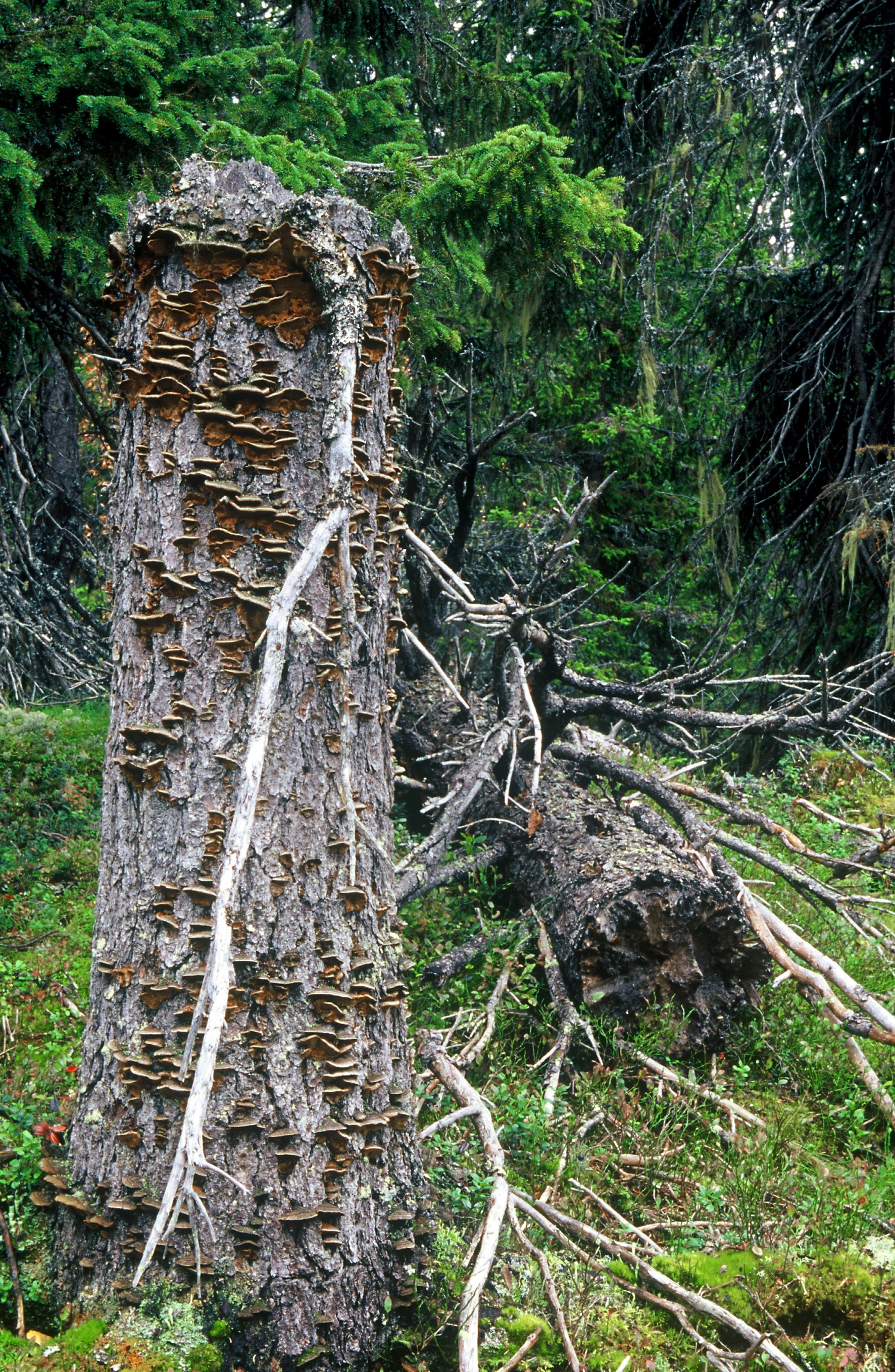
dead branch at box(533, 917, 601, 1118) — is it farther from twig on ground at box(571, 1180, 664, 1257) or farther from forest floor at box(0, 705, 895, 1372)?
twig on ground at box(571, 1180, 664, 1257)

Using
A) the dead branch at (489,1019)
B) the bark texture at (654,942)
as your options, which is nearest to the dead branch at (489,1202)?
the dead branch at (489,1019)

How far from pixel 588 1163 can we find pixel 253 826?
74.9 inches

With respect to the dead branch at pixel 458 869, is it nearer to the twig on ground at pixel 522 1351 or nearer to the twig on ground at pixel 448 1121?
the twig on ground at pixel 448 1121

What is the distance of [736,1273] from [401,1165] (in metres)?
1.11

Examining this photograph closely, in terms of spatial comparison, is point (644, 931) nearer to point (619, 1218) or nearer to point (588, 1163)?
point (588, 1163)

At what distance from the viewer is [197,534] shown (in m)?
2.32

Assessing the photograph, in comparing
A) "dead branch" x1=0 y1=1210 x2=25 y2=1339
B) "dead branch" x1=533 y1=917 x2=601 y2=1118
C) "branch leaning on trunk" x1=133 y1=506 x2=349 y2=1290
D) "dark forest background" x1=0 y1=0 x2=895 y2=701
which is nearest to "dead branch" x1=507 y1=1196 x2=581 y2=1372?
"dead branch" x1=533 y1=917 x2=601 y2=1118

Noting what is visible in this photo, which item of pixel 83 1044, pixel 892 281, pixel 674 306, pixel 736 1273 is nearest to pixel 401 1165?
pixel 83 1044

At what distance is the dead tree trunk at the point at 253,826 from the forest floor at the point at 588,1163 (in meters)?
0.19

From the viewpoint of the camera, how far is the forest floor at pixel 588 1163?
2334 millimetres

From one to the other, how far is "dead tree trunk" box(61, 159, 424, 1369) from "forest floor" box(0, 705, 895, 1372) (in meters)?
0.19

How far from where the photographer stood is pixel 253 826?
2.16 meters

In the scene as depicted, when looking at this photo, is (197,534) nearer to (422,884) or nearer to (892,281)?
(422,884)

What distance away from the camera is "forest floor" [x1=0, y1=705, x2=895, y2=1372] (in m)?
2.33
